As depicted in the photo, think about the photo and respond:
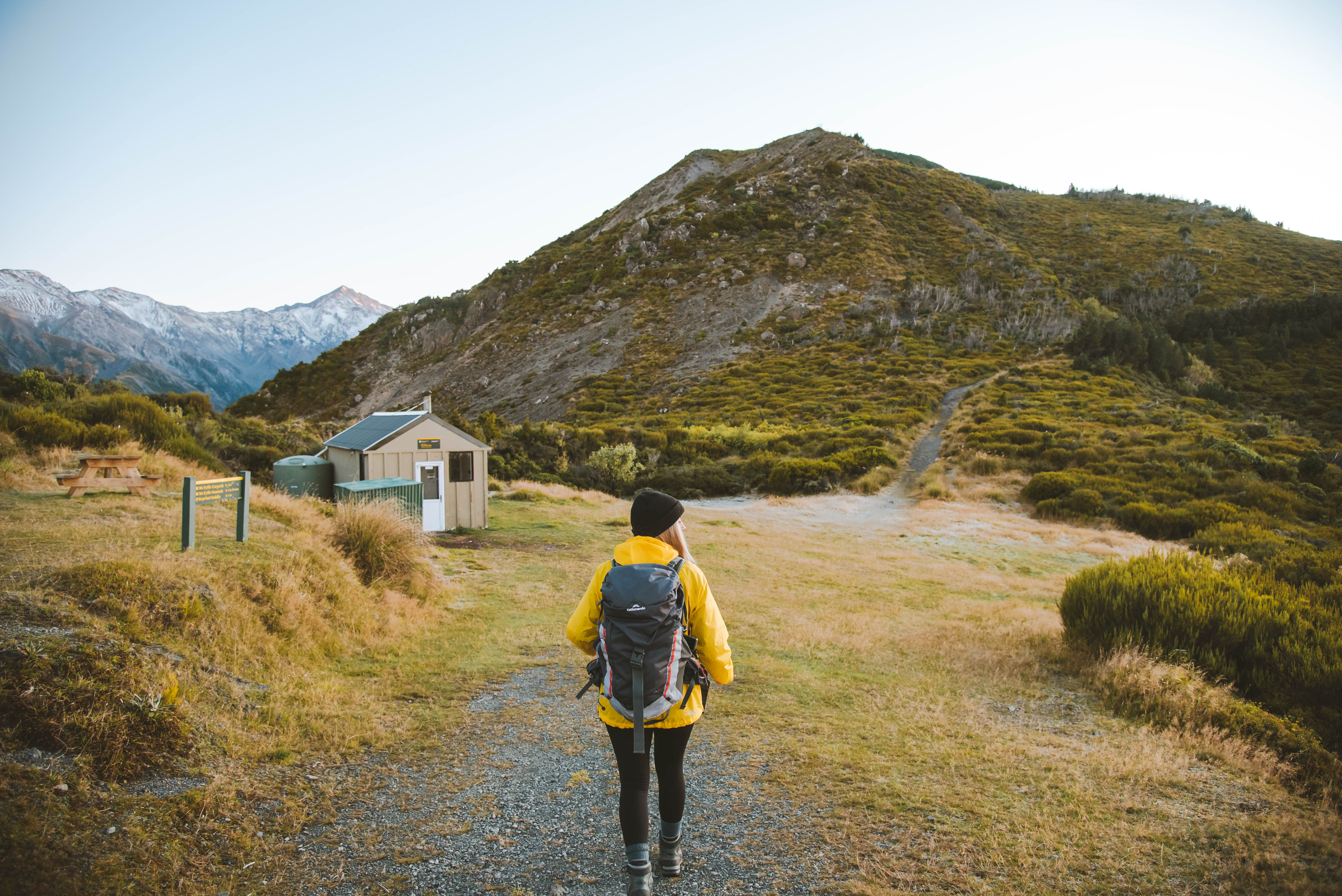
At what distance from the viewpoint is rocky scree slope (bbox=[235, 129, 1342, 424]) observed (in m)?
49.3

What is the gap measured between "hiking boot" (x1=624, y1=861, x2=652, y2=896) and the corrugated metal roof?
40.4ft

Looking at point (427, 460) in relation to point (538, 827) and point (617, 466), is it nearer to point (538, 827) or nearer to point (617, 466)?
point (538, 827)

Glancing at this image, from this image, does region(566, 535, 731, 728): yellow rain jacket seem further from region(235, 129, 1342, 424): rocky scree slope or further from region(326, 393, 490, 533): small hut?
region(235, 129, 1342, 424): rocky scree slope

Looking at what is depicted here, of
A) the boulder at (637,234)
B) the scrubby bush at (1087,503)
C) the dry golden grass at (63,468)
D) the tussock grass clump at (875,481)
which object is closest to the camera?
the dry golden grass at (63,468)

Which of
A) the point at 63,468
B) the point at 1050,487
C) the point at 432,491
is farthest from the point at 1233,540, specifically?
the point at 63,468

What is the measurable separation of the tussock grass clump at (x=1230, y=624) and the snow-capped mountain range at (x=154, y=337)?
148 feet

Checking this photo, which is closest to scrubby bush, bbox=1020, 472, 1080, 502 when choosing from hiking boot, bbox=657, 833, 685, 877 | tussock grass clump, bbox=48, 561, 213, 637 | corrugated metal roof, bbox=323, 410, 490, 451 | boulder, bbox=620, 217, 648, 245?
corrugated metal roof, bbox=323, 410, 490, 451

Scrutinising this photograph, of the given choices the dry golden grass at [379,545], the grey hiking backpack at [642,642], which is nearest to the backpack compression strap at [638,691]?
the grey hiking backpack at [642,642]

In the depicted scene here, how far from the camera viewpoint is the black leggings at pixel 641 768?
2.89 meters

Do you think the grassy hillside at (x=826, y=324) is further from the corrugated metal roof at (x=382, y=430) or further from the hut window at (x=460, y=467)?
the hut window at (x=460, y=467)

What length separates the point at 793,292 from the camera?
190 ft

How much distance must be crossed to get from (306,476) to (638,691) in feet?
44.7

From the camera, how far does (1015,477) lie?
2469 centimetres

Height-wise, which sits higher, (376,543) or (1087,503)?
(376,543)
